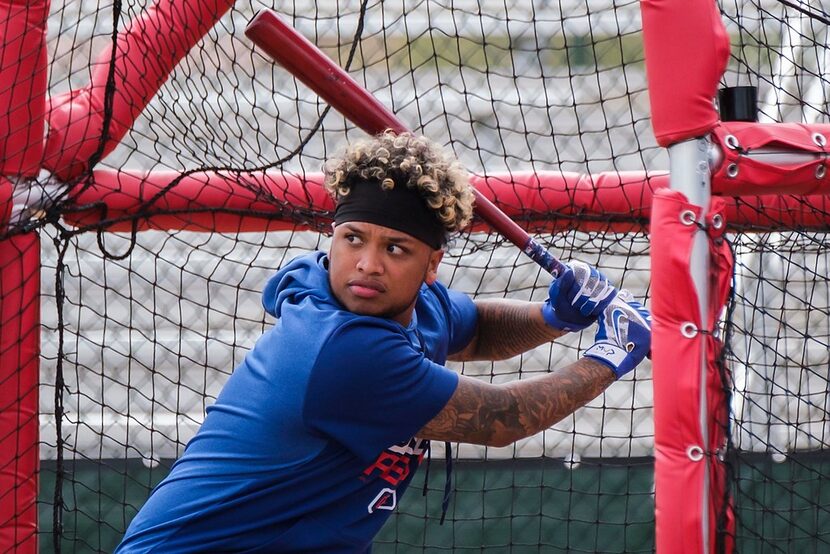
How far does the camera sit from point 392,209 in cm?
229

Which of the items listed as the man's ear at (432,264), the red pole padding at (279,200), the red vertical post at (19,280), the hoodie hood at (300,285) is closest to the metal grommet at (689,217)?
the man's ear at (432,264)

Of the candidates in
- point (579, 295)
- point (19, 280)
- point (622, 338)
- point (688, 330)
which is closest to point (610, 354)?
point (622, 338)

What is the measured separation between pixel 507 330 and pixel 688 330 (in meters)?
0.87

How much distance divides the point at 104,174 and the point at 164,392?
6.16 feet

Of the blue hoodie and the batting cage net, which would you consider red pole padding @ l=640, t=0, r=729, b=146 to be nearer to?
the blue hoodie

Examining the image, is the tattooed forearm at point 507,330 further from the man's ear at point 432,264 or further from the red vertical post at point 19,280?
the red vertical post at point 19,280

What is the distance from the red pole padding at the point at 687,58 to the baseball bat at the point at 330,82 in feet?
2.31

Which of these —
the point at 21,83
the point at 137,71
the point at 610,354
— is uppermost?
the point at 137,71

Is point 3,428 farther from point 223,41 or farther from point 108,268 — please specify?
point 223,41

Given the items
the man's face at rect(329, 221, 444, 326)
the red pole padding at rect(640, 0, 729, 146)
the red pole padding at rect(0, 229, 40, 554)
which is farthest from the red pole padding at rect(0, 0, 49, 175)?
the red pole padding at rect(640, 0, 729, 146)

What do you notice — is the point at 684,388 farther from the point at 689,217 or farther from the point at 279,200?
the point at 279,200

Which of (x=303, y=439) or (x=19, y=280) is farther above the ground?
(x=19, y=280)

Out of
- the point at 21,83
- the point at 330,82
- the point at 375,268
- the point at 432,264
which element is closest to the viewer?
the point at 375,268

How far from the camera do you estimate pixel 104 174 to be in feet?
10.6
